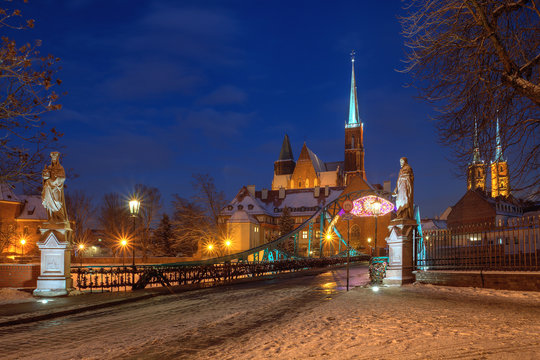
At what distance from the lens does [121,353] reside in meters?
6.73

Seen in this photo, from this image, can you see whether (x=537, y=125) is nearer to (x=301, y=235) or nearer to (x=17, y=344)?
(x=17, y=344)

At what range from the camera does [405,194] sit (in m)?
16.5

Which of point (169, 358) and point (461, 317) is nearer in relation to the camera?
point (169, 358)

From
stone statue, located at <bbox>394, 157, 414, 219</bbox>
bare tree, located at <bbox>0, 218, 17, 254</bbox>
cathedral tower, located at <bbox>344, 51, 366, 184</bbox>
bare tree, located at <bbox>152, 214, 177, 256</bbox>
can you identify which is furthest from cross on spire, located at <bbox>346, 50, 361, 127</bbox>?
stone statue, located at <bbox>394, 157, 414, 219</bbox>

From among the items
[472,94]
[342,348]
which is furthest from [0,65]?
[472,94]

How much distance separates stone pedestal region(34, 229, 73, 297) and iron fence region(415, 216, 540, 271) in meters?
12.5

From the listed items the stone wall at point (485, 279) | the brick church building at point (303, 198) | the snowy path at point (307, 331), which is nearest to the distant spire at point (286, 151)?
the brick church building at point (303, 198)

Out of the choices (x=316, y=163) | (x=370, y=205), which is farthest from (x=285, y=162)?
(x=370, y=205)

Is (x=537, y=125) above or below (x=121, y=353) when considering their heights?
above

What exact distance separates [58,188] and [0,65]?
5527mm

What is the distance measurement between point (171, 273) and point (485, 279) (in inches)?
512

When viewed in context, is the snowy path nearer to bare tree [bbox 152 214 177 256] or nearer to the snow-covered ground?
the snow-covered ground

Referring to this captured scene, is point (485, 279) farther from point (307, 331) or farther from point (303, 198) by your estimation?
point (303, 198)

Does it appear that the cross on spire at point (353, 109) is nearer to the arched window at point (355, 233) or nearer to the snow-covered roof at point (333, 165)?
the snow-covered roof at point (333, 165)
